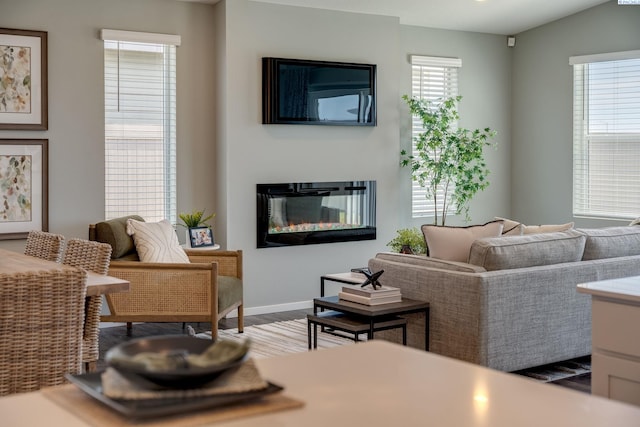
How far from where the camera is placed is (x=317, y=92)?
7027mm

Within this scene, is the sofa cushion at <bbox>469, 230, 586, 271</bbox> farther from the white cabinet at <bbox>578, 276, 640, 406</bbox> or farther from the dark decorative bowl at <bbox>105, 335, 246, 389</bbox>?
the dark decorative bowl at <bbox>105, 335, 246, 389</bbox>

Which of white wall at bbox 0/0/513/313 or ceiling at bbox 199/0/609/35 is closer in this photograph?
white wall at bbox 0/0/513/313

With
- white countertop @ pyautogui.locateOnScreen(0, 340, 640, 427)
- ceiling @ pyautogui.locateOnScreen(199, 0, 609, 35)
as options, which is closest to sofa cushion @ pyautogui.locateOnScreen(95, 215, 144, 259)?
ceiling @ pyautogui.locateOnScreen(199, 0, 609, 35)

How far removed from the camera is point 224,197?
6.73 metres

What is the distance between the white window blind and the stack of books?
3.46 metres

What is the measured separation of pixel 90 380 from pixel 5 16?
5.26 m

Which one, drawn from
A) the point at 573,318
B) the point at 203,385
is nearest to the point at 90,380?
the point at 203,385

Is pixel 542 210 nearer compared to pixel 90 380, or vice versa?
pixel 90 380

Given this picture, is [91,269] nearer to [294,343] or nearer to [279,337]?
[294,343]

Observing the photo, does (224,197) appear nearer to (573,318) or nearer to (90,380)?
(573,318)

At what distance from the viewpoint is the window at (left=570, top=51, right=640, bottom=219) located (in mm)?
7691

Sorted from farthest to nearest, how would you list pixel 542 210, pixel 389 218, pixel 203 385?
pixel 542 210
pixel 389 218
pixel 203 385

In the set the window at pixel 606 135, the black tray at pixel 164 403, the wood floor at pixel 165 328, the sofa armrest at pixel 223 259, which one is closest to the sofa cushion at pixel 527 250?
the sofa armrest at pixel 223 259

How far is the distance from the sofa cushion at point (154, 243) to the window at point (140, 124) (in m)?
0.66
